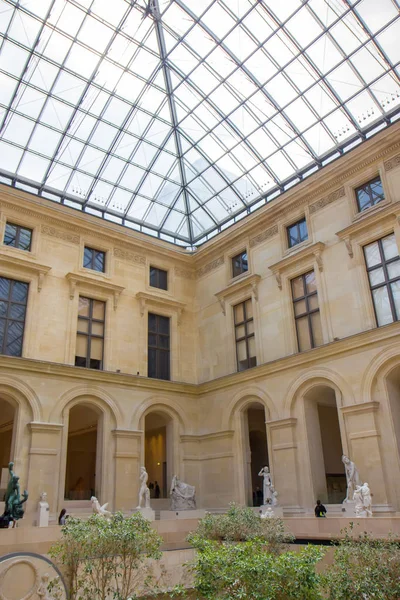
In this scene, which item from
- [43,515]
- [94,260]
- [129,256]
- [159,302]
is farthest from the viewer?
[129,256]

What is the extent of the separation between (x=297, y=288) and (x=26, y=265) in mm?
13614

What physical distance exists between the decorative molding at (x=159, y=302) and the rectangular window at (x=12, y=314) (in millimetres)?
6483

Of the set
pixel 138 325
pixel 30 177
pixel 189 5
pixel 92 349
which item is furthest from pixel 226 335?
pixel 189 5

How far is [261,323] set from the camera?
26.1 m

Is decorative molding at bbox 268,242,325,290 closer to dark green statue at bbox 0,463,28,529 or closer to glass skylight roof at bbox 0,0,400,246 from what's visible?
glass skylight roof at bbox 0,0,400,246

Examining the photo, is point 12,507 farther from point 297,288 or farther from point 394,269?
point 394,269

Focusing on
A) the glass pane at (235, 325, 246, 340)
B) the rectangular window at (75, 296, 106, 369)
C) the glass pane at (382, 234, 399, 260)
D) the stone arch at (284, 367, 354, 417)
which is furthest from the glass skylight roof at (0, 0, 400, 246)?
the stone arch at (284, 367, 354, 417)

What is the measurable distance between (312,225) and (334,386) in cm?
818

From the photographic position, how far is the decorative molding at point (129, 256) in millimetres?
29109

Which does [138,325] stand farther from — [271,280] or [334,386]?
[334,386]

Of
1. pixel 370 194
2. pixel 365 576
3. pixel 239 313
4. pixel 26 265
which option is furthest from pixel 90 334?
pixel 365 576

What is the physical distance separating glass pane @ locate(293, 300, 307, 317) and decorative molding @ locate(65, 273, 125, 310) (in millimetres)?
9659

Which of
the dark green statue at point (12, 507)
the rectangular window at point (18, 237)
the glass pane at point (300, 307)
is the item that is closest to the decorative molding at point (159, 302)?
the rectangular window at point (18, 237)

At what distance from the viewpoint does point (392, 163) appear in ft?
72.0
